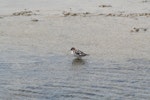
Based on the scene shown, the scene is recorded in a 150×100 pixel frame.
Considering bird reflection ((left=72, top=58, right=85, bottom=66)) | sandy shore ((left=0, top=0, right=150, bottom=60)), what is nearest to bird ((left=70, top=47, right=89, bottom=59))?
bird reflection ((left=72, top=58, right=85, bottom=66))

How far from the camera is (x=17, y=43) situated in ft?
104

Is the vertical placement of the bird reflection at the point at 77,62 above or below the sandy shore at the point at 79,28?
below

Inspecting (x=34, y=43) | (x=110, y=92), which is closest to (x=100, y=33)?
(x=34, y=43)

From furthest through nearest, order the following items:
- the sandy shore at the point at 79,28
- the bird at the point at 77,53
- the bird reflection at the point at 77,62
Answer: the sandy shore at the point at 79,28 → the bird at the point at 77,53 → the bird reflection at the point at 77,62

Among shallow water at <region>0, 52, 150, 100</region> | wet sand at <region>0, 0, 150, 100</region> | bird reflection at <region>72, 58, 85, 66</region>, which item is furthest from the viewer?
bird reflection at <region>72, 58, 85, 66</region>

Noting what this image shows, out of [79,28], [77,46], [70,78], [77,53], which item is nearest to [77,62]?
[77,53]

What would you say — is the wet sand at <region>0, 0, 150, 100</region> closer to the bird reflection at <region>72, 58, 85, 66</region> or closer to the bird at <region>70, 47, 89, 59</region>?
the bird reflection at <region>72, 58, 85, 66</region>

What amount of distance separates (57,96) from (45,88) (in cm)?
136

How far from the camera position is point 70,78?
22.7 m

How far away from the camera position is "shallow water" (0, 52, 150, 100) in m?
19.8

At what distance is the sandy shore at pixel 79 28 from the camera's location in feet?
96.1

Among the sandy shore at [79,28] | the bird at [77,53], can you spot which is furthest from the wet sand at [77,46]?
the bird at [77,53]

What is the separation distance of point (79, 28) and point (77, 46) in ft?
20.7

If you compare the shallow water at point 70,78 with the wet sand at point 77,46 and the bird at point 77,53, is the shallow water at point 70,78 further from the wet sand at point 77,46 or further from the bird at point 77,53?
the bird at point 77,53
